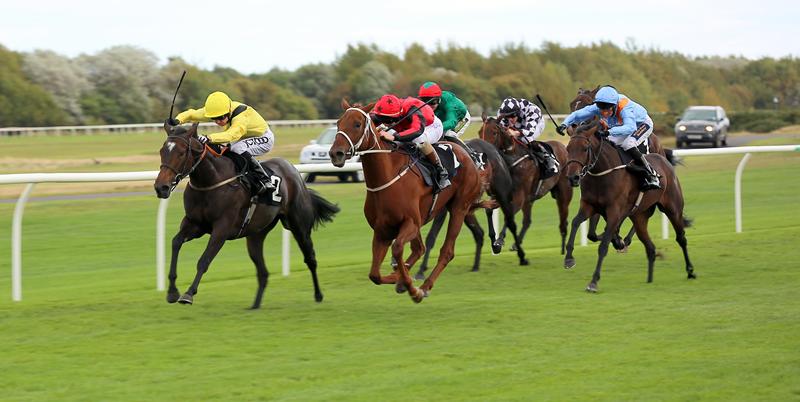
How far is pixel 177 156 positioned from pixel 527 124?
16.7 feet

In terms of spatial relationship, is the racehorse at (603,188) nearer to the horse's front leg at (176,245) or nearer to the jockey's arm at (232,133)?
the jockey's arm at (232,133)

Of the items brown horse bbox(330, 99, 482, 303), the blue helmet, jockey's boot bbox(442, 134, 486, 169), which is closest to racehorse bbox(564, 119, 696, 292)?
the blue helmet

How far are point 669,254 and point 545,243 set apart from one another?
1.93 meters

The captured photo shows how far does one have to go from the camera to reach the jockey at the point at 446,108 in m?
10.3

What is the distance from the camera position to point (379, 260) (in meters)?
8.54

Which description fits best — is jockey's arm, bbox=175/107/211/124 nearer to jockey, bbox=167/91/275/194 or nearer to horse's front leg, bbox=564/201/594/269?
jockey, bbox=167/91/275/194

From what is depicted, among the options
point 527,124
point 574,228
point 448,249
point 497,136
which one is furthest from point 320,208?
point 527,124

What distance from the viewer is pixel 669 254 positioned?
12.4 m

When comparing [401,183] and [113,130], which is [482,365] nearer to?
[401,183]

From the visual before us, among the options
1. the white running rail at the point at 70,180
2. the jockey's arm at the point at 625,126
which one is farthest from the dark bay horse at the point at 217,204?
the jockey's arm at the point at 625,126

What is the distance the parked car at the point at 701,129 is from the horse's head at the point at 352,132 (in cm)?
2907

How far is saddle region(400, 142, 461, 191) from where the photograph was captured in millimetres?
8867

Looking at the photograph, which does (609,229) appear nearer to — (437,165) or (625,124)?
(625,124)

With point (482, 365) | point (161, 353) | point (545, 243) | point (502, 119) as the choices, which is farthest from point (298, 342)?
point (545, 243)
